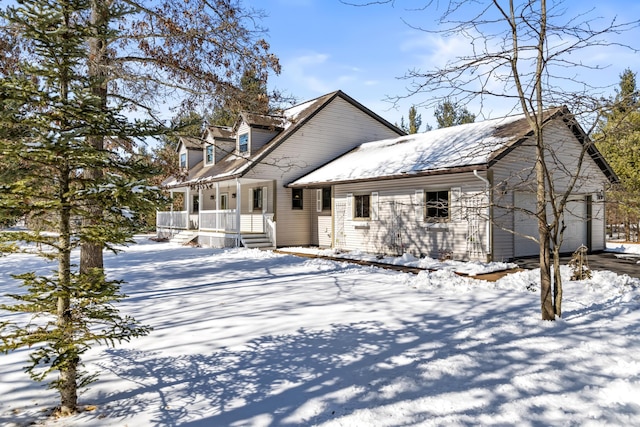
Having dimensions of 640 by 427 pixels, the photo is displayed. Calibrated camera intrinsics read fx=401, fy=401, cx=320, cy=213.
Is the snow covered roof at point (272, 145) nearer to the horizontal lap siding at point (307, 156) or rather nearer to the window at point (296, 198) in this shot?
the horizontal lap siding at point (307, 156)

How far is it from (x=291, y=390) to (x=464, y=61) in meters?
5.12

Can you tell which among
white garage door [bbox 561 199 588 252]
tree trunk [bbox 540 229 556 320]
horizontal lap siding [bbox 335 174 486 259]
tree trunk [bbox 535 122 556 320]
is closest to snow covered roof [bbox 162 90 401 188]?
horizontal lap siding [bbox 335 174 486 259]

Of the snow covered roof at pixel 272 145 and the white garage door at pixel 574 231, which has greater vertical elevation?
the snow covered roof at pixel 272 145

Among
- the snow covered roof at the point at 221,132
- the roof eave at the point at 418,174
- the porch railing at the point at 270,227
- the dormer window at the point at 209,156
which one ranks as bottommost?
the porch railing at the point at 270,227

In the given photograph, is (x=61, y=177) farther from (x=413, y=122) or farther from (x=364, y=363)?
(x=413, y=122)

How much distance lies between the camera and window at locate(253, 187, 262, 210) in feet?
66.3

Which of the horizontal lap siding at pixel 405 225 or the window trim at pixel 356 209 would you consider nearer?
the horizontal lap siding at pixel 405 225

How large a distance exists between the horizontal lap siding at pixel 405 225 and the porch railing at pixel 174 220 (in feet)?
37.4

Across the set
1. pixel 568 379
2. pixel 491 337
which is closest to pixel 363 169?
pixel 491 337

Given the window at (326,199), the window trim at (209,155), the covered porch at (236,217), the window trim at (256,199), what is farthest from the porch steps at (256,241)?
the window trim at (209,155)

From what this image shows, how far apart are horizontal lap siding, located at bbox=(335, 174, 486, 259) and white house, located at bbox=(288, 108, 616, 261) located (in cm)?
3

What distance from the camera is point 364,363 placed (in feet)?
14.7

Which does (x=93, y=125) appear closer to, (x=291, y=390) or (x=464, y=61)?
(x=291, y=390)

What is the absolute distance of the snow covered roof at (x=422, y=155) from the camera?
12641 millimetres
